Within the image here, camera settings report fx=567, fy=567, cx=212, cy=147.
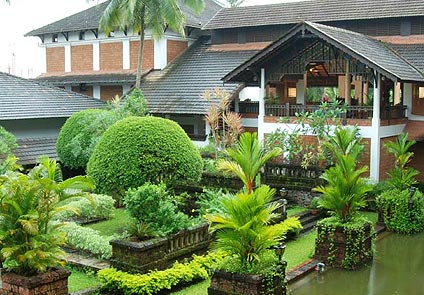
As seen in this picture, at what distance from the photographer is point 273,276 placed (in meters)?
8.87

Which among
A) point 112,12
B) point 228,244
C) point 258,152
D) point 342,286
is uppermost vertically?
point 112,12

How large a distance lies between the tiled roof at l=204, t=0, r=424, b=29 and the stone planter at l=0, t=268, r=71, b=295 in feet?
58.8

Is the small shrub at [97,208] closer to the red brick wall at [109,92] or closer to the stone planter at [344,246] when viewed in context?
the stone planter at [344,246]

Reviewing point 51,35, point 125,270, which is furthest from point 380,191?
point 51,35

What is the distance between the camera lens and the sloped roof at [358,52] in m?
17.2

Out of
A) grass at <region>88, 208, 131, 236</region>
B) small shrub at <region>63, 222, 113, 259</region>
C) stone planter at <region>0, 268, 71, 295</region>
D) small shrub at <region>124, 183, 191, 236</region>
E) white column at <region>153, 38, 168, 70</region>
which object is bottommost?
grass at <region>88, 208, 131, 236</region>

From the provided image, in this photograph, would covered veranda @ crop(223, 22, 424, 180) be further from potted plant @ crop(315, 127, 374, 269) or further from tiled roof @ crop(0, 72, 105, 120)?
tiled roof @ crop(0, 72, 105, 120)

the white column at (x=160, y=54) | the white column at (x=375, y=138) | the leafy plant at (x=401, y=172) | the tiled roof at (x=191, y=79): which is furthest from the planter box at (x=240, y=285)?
the white column at (x=160, y=54)

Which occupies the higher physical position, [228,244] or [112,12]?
[112,12]

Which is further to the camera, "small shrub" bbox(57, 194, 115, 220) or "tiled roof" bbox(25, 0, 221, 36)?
"tiled roof" bbox(25, 0, 221, 36)

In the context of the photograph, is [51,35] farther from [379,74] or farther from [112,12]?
[379,74]

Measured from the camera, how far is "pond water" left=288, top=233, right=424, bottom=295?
10.4 m

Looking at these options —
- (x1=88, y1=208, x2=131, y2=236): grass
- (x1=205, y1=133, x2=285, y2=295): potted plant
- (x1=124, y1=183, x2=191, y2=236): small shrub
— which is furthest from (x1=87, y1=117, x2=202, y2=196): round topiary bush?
(x1=205, y1=133, x2=285, y2=295): potted plant

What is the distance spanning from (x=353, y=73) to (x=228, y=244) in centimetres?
1127
